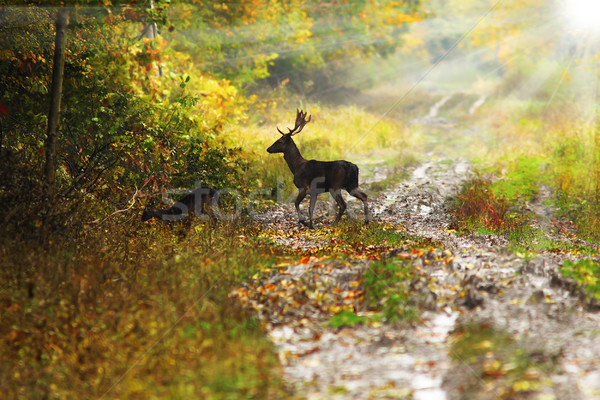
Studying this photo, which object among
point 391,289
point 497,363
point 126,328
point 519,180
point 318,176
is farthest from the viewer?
point 519,180

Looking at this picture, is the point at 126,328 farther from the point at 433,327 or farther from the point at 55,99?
the point at 55,99

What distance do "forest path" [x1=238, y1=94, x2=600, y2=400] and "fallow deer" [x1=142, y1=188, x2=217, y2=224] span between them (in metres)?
2.40

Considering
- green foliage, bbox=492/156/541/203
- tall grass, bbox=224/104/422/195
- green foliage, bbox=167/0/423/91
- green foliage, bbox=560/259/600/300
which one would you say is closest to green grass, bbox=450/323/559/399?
green foliage, bbox=560/259/600/300

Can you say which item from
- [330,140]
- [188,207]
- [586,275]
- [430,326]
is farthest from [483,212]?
[430,326]

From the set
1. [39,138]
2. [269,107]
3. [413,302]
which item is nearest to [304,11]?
[269,107]

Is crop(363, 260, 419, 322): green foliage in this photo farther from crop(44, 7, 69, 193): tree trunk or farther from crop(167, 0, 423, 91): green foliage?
crop(167, 0, 423, 91): green foliage

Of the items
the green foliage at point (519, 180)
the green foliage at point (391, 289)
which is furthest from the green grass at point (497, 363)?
the green foliage at point (519, 180)

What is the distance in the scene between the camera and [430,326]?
607cm

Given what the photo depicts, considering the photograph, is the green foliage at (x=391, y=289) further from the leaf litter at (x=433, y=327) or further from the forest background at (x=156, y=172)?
the forest background at (x=156, y=172)

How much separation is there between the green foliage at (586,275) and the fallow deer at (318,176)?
5.47 m

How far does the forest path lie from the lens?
478cm

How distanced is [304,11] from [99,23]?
16.7 m

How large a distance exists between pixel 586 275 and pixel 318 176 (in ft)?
21.5

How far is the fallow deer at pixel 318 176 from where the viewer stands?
12.2m
